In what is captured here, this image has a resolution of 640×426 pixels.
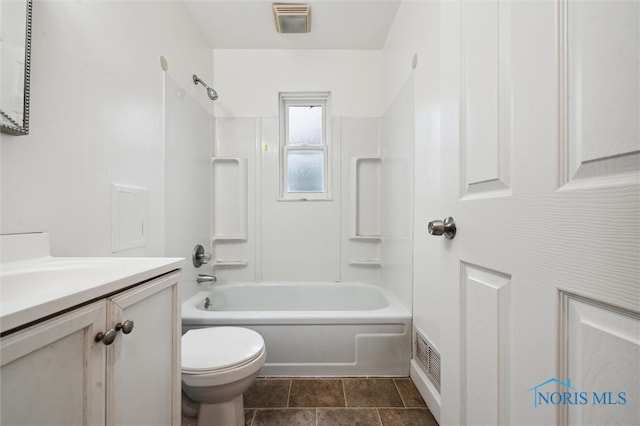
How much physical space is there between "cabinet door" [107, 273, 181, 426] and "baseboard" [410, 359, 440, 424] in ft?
3.82

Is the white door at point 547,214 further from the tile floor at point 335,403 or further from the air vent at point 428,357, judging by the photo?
the tile floor at point 335,403

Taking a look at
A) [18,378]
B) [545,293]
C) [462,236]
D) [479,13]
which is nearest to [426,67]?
[479,13]

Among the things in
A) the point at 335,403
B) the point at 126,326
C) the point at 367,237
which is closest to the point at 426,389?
the point at 335,403

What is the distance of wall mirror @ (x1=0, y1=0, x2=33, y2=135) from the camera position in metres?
0.71

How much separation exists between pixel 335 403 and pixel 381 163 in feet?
5.89

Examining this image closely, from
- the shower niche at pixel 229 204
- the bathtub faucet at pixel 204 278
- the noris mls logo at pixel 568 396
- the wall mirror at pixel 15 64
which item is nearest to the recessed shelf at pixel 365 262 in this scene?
the shower niche at pixel 229 204

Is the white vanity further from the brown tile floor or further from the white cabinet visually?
the brown tile floor

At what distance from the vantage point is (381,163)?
231 cm

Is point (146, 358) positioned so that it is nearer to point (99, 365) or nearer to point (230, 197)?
point (99, 365)

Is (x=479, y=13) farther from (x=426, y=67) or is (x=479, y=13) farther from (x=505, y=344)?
(x=426, y=67)

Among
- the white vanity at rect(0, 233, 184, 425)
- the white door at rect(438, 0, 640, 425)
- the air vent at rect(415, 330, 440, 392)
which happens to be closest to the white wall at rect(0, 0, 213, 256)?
the white vanity at rect(0, 233, 184, 425)

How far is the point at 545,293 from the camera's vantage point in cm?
43

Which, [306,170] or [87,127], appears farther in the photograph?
[306,170]

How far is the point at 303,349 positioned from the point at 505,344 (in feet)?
4.31
